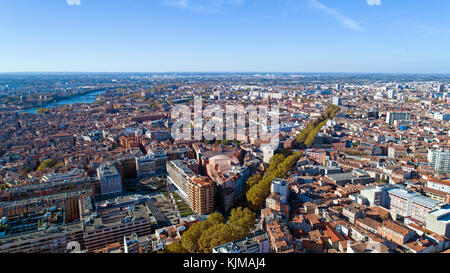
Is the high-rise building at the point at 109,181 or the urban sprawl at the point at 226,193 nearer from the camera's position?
the urban sprawl at the point at 226,193

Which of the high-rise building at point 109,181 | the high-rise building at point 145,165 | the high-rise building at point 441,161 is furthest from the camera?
the high-rise building at point 145,165

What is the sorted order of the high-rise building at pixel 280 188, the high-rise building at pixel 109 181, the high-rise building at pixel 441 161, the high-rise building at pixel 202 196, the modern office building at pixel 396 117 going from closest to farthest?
1. the high-rise building at pixel 202 196
2. the high-rise building at pixel 280 188
3. the high-rise building at pixel 109 181
4. the high-rise building at pixel 441 161
5. the modern office building at pixel 396 117

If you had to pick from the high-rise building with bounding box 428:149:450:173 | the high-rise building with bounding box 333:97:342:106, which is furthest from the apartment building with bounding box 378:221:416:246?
the high-rise building with bounding box 333:97:342:106

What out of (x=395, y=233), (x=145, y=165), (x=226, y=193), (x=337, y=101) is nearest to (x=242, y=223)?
(x=226, y=193)

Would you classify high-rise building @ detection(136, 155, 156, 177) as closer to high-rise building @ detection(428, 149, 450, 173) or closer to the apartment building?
the apartment building

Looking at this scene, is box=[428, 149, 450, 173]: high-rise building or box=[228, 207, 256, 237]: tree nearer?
box=[228, 207, 256, 237]: tree

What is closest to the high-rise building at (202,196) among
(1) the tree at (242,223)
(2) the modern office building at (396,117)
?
(1) the tree at (242,223)

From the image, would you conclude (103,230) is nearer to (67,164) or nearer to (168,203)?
(168,203)

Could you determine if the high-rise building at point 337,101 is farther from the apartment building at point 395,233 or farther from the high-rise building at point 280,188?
the apartment building at point 395,233

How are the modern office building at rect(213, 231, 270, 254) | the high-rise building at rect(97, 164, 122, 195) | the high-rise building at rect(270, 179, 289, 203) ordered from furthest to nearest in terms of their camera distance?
the high-rise building at rect(97, 164, 122, 195) → the high-rise building at rect(270, 179, 289, 203) → the modern office building at rect(213, 231, 270, 254)
